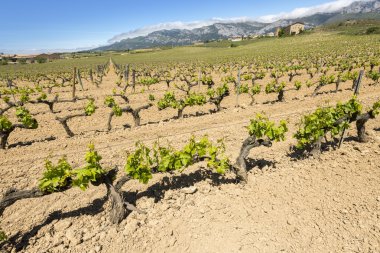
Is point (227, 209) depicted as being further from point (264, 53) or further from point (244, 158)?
point (264, 53)

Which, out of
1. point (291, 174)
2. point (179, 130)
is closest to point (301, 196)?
point (291, 174)

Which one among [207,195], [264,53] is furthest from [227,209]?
[264,53]

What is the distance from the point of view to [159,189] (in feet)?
26.9

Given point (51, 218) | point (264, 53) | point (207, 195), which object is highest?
point (51, 218)

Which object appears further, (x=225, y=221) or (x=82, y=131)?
(x=82, y=131)

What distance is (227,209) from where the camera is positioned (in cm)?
709

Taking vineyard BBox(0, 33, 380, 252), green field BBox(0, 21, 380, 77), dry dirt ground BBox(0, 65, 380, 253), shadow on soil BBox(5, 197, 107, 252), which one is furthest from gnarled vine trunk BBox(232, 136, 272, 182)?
green field BBox(0, 21, 380, 77)

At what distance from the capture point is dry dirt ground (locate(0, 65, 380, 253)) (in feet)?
20.2

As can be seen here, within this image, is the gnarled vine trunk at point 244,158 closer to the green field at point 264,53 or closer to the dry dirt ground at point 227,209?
the dry dirt ground at point 227,209

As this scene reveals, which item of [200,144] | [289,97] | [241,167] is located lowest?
[289,97]

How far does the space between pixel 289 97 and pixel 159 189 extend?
14360 millimetres

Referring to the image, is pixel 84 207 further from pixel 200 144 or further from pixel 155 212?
pixel 200 144

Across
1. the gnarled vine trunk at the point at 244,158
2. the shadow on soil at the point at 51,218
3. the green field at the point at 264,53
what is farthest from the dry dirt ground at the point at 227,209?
the green field at the point at 264,53

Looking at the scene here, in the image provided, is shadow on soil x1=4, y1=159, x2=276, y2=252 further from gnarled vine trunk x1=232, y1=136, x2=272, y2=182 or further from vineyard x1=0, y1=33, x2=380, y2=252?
gnarled vine trunk x1=232, y1=136, x2=272, y2=182
